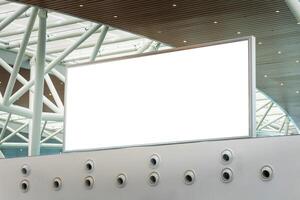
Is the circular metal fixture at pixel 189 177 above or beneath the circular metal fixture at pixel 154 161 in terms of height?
beneath

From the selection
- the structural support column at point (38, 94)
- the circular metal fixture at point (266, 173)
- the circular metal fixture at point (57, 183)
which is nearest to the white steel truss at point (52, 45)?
the structural support column at point (38, 94)

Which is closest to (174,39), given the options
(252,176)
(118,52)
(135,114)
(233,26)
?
(233,26)

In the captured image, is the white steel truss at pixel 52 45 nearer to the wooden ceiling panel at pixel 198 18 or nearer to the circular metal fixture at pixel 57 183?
the wooden ceiling panel at pixel 198 18

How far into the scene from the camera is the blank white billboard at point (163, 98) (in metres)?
9.57

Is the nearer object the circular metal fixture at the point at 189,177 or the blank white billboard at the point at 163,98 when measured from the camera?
the blank white billboard at the point at 163,98

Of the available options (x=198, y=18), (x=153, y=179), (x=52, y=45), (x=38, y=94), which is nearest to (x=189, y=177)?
(x=153, y=179)

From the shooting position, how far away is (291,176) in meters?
8.79

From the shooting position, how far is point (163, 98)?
33.7ft

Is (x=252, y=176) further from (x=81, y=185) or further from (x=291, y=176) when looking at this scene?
(x=81, y=185)

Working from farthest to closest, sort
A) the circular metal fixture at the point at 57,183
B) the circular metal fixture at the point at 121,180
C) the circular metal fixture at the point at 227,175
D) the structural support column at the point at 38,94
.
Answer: the structural support column at the point at 38,94 → the circular metal fixture at the point at 57,183 → the circular metal fixture at the point at 121,180 → the circular metal fixture at the point at 227,175

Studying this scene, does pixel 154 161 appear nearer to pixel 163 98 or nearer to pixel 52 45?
pixel 163 98

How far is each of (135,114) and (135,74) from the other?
0.75 meters

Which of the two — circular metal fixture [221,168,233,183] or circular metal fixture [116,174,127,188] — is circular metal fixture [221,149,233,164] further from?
circular metal fixture [116,174,127,188]

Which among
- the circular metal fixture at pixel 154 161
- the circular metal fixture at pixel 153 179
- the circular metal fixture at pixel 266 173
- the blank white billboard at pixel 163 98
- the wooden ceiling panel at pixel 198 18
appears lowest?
the circular metal fixture at pixel 153 179
